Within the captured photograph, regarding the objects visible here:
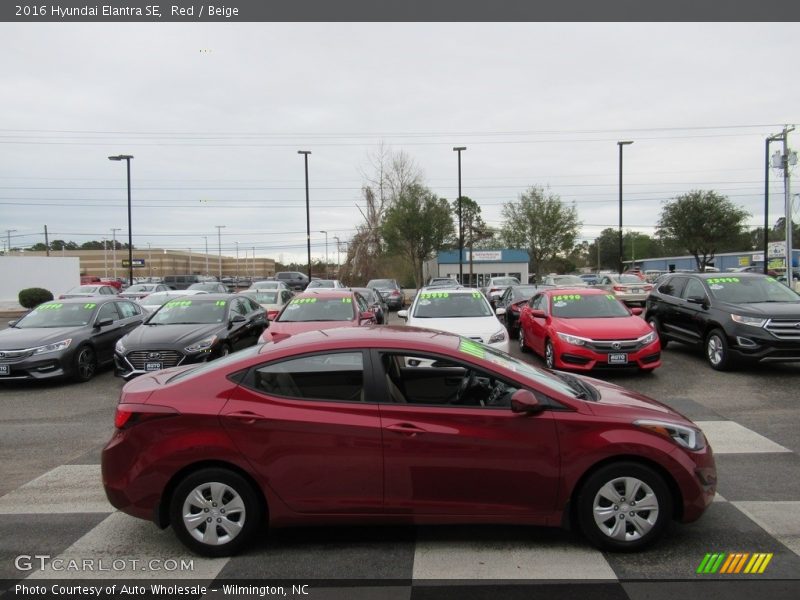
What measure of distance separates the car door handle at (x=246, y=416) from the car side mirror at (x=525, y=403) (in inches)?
64.7

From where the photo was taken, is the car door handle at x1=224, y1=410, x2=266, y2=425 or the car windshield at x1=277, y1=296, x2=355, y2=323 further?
the car windshield at x1=277, y1=296, x2=355, y2=323

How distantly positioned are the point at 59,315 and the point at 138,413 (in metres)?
8.66

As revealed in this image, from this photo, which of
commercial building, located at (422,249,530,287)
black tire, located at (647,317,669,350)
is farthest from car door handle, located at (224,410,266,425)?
commercial building, located at (422,249,530,287)

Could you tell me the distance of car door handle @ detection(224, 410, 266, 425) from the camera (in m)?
3.59

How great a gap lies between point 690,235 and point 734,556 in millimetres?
47032

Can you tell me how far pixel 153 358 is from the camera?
895 cm

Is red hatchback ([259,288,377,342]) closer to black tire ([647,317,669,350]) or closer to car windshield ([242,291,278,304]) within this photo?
car windshield ([242,291,278,304])

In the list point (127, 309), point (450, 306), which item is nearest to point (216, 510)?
point (450, 306)

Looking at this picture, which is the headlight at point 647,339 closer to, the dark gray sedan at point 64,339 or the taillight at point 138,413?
the taillight at point 138,413

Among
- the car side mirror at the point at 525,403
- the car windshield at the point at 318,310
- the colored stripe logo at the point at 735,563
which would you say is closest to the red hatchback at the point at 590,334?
the car windshield at the point at 318,310

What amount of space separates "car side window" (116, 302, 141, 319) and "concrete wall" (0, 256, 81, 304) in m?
28.1

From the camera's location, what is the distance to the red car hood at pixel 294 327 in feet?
32.1

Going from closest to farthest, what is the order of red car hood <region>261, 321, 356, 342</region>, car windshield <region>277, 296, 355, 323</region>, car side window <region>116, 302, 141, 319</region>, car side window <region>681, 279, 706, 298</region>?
red car hood <region>261, 321, 356, 342</region>
car side window <region>681, 279, 706, 298</region>
car windshield <region>277, 296, 355, 323</region>
car side window <region>116, 302, 141, 319</region>

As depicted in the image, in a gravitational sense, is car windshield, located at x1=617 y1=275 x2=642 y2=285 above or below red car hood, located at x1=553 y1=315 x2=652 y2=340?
above
